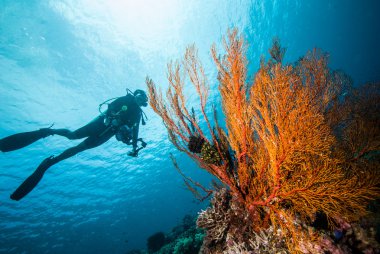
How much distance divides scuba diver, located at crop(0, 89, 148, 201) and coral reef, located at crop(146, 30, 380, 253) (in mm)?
5132

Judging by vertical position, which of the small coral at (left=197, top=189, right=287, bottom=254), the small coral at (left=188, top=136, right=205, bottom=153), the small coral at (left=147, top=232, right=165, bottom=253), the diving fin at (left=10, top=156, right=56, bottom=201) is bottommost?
the small coral at (left=197, top=189, right=287, bottom=254)

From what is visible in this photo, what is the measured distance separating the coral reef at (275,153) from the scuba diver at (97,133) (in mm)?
5132

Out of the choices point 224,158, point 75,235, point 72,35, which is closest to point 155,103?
point 224,158

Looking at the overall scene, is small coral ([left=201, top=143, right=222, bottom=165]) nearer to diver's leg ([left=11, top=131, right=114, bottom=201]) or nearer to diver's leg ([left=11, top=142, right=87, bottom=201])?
diver's leg ([left=11, top=131, right=114, bottom=201])

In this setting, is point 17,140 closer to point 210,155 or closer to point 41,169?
point 41,169

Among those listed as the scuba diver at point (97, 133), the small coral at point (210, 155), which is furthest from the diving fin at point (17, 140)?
the small coral at point (210, 155)

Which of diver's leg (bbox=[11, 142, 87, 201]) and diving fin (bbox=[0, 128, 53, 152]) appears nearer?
diver's leg (bbox=[11, 142, 87, 201])

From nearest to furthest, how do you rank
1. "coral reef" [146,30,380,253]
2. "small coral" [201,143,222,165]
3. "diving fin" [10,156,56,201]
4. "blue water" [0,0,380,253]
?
"coral reef" [146,30,380,253]
"small coral" [201,143,222,165]
"diving fin" [10,156,56,201]
"blue water" [0,0,380,253]

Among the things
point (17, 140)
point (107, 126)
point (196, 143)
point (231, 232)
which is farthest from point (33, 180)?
point (231, 232)

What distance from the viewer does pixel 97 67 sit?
17.1 m

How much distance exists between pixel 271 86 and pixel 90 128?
31.0ft

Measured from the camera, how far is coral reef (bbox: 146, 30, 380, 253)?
2154 mm

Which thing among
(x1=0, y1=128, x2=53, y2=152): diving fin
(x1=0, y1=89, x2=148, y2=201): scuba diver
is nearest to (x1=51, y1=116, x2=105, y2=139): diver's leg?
(x1=0, y1=89, x2=148, y2=201): scuba diver

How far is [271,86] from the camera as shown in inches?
90.7
